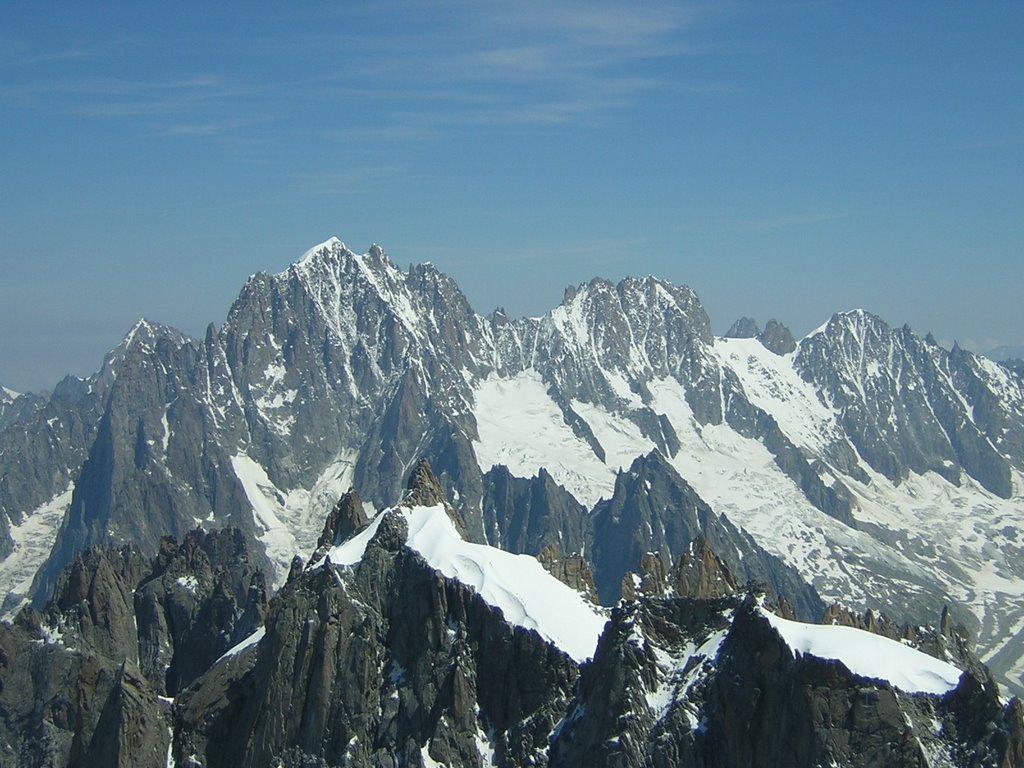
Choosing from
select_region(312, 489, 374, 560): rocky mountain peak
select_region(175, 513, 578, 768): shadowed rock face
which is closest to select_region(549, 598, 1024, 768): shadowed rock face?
select_region(175, 513, 578, 768): shadowed rock face

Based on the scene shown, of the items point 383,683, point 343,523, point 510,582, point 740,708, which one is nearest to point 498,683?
point 510,582

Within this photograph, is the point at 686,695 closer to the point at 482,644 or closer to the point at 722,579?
the point at 482,644

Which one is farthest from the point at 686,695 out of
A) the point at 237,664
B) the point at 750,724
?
the point at 237,664

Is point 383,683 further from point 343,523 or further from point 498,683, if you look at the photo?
point 343,523

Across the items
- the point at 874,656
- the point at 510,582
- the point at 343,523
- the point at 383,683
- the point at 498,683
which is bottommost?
the point at 383,683

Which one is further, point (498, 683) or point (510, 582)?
point (510, 582)

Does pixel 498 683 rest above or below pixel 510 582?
below

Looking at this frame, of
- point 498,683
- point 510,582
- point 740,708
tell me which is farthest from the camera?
point 510,582

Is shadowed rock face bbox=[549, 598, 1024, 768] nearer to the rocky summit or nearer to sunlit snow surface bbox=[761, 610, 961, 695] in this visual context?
the rocky summit
